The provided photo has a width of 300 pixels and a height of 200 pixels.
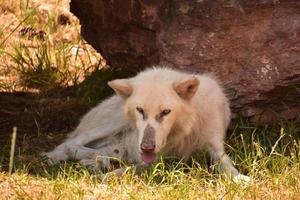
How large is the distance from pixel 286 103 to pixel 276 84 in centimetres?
28

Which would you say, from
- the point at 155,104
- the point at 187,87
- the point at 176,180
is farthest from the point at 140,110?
the point at 176,180

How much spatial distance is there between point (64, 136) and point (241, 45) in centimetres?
191

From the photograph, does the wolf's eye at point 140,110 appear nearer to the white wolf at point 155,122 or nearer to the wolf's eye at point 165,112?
the white wolf at point 155,122

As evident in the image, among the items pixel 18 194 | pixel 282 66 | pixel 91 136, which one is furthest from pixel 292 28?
pixel 18 194

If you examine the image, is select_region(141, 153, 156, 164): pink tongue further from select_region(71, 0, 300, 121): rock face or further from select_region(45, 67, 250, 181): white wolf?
select_region(71, 0, 300, 121): rock face

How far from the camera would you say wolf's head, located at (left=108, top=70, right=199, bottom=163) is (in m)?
5.91

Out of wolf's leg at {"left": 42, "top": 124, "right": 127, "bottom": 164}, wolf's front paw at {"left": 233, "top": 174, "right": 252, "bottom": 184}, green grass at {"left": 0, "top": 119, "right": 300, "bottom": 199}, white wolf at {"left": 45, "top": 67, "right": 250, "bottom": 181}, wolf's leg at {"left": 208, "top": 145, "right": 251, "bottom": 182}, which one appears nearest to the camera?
green grass at {"left": 0, "top": 119, "right": 300, "bottom": 199}

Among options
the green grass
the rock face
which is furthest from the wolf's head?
the rock face

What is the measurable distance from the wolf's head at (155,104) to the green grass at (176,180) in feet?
0.68

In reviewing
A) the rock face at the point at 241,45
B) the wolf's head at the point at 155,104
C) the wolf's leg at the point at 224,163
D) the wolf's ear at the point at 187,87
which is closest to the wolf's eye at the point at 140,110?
the wolf's head at the point at 155,104

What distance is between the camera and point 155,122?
235 inches

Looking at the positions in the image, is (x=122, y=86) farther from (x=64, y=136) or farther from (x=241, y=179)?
(x=64, y=136)

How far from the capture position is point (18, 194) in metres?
5.29

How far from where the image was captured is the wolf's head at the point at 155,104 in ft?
19.4
